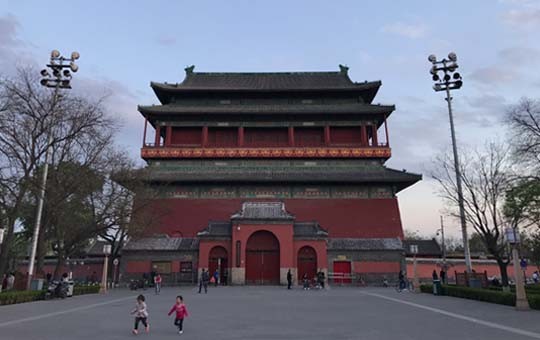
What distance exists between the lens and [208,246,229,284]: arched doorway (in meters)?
30.2

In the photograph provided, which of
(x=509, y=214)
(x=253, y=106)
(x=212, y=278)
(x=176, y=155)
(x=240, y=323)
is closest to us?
(x=240, y=323)

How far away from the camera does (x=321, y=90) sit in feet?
128

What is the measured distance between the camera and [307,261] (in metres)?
30.3

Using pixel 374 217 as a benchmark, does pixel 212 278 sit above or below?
below

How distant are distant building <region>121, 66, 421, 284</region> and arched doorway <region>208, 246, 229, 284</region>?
75 millimetres

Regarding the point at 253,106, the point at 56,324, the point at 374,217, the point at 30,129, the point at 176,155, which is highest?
the point at 253,106

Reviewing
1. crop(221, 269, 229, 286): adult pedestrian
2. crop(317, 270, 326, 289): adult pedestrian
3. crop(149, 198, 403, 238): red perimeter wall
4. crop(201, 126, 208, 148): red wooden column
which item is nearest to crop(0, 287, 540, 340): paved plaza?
crop(317, 270, 326, 289): adult pedestrian

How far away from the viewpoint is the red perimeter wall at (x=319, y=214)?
32875 mm

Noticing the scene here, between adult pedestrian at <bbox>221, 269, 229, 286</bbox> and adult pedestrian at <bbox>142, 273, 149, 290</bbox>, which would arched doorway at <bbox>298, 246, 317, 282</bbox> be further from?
adult pedestrian at <bbox>142, 273, 149, 290</bbox>

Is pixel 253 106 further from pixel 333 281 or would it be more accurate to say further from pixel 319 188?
pixel 333 281

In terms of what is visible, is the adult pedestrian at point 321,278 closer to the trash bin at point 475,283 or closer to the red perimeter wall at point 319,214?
the red perimeter wall at point 319,214

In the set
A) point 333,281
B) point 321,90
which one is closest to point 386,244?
point 333,281

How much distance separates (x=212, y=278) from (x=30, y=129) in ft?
52.5

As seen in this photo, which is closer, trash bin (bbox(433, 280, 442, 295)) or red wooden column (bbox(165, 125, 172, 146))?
trash bin (bbox(433, 280, 442, 295))
